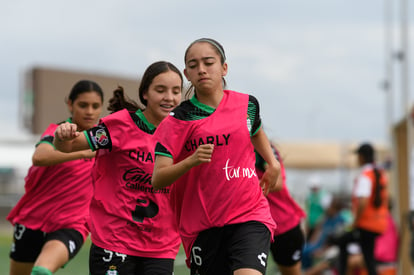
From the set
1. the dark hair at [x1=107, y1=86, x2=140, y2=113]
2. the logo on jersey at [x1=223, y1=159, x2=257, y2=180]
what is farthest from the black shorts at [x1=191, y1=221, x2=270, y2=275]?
the dark hair at [x1=107, y1=86, x2=140, y2=113]

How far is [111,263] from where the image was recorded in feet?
17.7

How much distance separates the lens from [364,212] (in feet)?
37.8

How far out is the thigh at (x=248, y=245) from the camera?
482 centimetres

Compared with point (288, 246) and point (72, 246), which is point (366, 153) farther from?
A: point (72, 246)

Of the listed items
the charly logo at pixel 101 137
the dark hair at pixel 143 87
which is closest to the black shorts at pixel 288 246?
the dark hair at pixel 143 87

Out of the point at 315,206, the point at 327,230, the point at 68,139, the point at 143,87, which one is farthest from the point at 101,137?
the point at 315,206

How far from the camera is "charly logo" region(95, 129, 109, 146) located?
5.36 metres

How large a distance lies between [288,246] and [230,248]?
2706 millimetres

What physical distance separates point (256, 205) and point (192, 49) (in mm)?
1043

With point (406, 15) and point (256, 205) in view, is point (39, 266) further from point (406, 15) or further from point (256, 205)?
point (406, 15)

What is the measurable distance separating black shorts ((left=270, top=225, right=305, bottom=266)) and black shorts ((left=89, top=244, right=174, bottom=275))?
7.19 ft

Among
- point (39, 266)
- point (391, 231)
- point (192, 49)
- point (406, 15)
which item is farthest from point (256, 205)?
point (406, 15)

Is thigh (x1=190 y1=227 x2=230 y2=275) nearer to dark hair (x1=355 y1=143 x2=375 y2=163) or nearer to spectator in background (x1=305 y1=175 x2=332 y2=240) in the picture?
dark hair (x1=355 y1=143 x2=375 y2=163)

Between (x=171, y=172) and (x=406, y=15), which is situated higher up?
(x=406, y=15)
